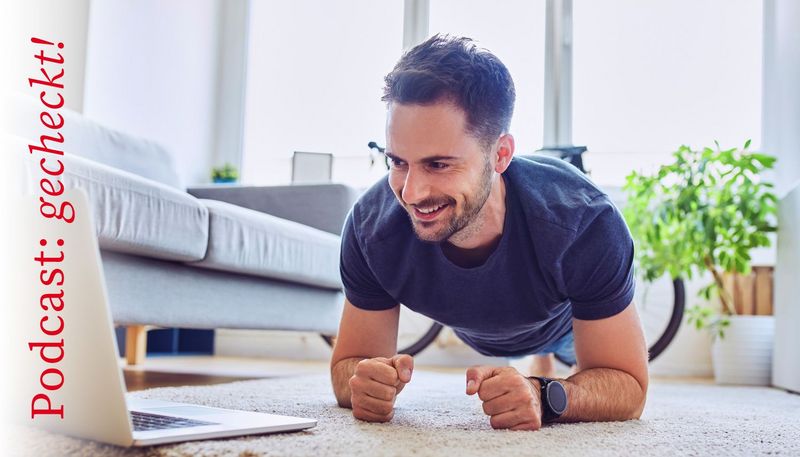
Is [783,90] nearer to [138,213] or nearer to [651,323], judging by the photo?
[651,323]

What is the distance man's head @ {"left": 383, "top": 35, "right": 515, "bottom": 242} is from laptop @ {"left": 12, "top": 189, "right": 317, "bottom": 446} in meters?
0.41

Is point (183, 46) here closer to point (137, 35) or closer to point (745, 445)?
point (137, 35)

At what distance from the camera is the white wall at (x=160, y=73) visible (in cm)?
299

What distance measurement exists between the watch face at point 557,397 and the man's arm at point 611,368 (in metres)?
0.04

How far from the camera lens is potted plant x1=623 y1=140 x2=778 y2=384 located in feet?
8.95

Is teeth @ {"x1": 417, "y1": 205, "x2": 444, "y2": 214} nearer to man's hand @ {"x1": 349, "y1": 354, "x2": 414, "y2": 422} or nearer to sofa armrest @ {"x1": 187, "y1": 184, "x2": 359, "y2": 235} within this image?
man's hand @ {"x1": 349, "y1": 354, "x2": 414, "y2": 422}

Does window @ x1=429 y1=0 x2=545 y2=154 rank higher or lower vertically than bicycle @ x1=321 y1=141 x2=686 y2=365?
higher

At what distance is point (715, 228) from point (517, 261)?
5.71 feet

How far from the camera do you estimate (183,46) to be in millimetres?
3676

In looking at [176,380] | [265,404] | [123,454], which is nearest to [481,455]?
[123,454]

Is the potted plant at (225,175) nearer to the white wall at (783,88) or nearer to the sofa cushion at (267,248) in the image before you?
the sofa cushion at (267,248)

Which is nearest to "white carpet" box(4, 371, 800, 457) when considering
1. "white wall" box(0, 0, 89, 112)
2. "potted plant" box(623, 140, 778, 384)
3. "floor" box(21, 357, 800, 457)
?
"floor" box(21, 357, 800, 457)

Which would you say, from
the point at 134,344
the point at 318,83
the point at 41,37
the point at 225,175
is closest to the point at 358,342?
the point at 134,344

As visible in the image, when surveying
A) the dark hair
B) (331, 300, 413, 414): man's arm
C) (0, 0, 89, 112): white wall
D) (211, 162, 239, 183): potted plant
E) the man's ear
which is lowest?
(331, 300, 413, 414): man's arm
